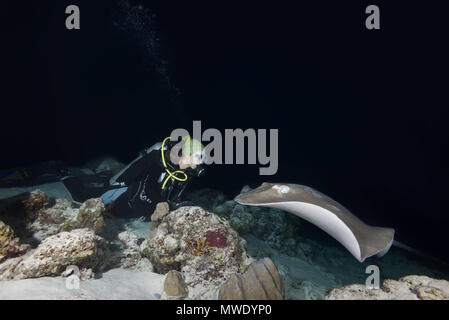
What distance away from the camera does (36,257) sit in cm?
232

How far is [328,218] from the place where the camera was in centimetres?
272

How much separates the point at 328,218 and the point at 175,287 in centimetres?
216

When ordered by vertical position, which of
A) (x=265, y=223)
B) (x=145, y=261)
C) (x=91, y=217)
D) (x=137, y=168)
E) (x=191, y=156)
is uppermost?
(x=191, y=156)

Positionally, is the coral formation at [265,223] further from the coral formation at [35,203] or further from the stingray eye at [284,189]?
the coral formation at [35,203]

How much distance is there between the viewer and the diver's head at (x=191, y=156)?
14.5 ft

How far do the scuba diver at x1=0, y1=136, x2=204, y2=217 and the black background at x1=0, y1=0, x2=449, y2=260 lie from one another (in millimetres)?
7484

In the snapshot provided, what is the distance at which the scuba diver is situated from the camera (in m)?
4.50

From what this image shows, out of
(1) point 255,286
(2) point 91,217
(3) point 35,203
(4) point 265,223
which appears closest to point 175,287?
(1) point 255,286

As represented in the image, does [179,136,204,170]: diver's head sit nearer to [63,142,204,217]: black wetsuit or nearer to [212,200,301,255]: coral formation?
[63,142,204,217]: black wetsuit

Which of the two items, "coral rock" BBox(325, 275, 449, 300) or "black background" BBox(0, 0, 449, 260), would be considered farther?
"black background" BBox(0, 0, 449, 260)

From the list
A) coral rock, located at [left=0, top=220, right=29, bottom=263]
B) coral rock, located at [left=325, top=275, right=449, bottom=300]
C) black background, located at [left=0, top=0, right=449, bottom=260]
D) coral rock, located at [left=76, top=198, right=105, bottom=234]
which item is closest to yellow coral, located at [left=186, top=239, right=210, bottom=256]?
coral rock, located at [left=325, top=275, right=449, bottom=300]

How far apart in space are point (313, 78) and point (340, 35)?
2.92m

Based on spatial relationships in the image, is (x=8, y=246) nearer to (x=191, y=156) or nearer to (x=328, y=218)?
(x=191, y=156)
